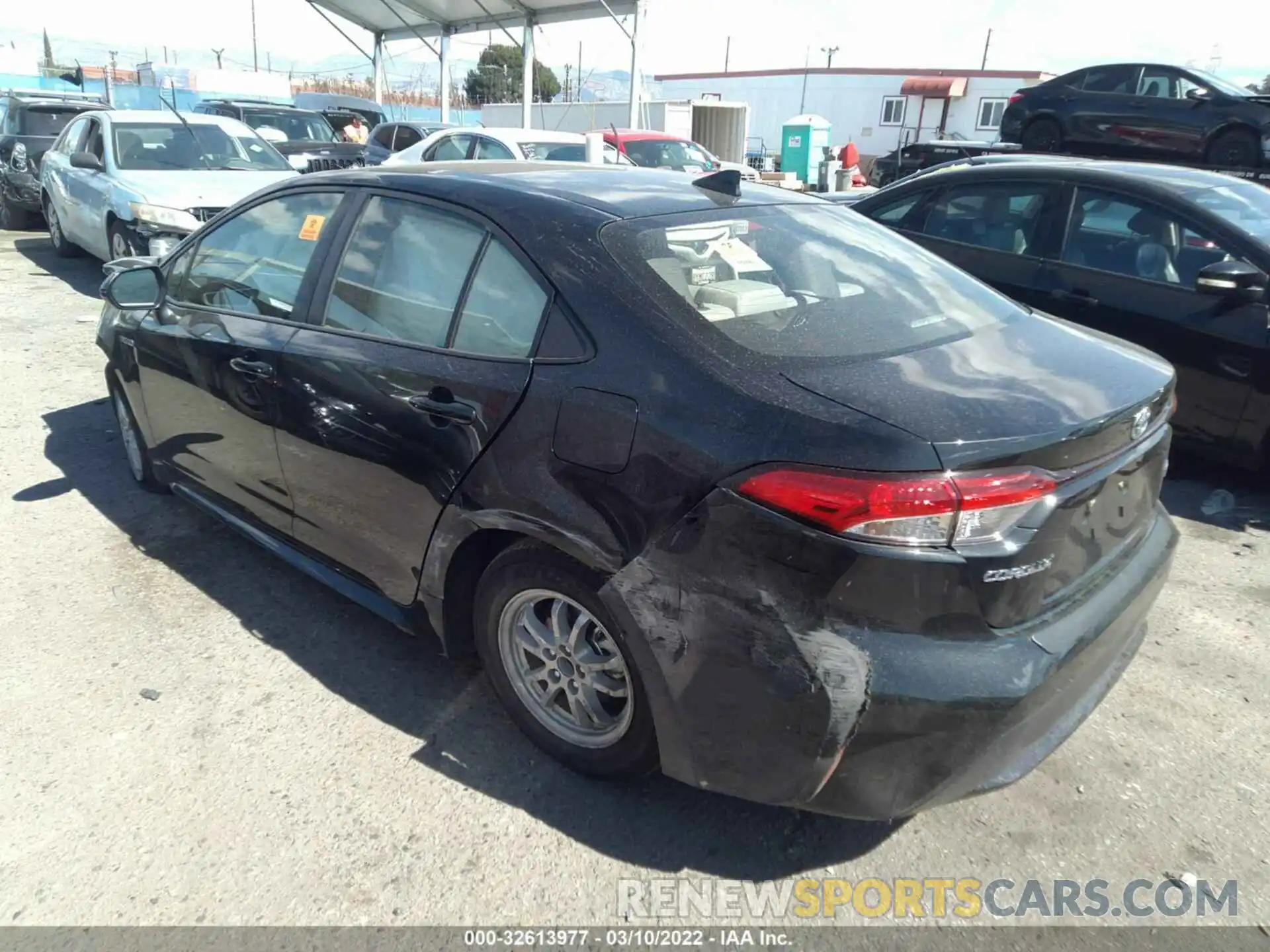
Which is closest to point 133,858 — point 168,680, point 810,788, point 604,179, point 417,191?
point 168,680

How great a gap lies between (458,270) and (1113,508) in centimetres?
199

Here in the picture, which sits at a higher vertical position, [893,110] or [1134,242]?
[893,110]

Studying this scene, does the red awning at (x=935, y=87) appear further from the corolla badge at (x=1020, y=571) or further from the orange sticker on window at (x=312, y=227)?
the corolla badge at (x=1020, y=571)

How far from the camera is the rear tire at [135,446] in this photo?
4543 mm

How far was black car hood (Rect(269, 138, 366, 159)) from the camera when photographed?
47.5ft

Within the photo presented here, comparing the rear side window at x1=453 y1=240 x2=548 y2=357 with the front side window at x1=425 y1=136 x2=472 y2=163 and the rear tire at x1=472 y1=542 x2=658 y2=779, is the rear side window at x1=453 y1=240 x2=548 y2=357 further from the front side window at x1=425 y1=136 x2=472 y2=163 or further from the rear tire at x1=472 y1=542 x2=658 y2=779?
the front side window at x1=425 y1=136 x2=472 y2=163

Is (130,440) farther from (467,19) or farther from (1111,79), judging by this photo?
(467,19)

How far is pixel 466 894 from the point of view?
2344mm

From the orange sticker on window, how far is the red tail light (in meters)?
2.14

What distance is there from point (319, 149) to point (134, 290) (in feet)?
39.0

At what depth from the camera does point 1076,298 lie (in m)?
5.11

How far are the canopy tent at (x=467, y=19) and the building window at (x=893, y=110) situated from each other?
87.6ft

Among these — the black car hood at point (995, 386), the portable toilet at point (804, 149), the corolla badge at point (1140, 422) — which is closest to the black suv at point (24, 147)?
the black car hood at point (995, 386)

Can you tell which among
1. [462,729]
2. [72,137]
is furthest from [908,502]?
[72,137]
